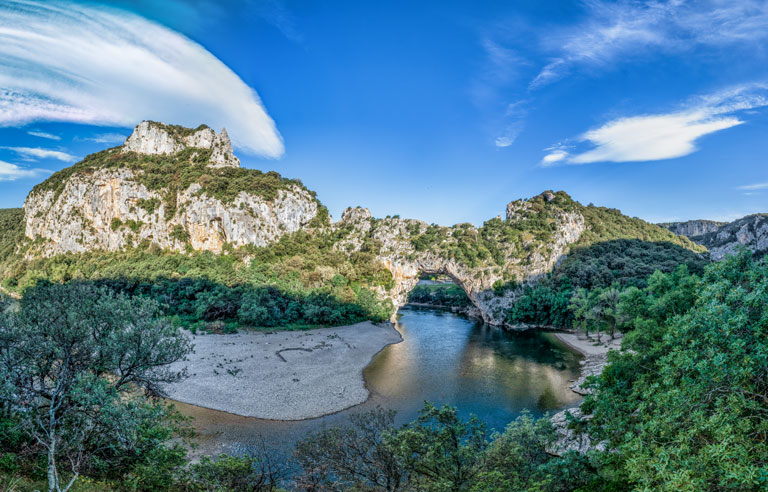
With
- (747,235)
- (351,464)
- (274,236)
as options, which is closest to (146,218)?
(274,236)

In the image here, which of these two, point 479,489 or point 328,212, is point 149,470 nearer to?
point 479,489

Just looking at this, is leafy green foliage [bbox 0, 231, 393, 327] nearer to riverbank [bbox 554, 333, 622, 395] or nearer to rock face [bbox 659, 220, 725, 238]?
riverbank [bbox 554, 333, 622, 395]

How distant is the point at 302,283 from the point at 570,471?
164 feet

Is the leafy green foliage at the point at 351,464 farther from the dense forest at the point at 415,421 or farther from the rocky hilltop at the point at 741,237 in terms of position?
the rocky hilltop at the point at 741,237

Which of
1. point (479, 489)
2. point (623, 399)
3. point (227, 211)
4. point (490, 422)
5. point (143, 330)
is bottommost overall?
point (490, 422)

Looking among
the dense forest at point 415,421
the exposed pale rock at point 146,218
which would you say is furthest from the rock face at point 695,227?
the dense forest at point 415,421

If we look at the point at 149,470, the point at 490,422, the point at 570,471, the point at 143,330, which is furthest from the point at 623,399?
the point at 143,330

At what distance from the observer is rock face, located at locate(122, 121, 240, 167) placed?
285ft

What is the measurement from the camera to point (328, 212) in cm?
8781

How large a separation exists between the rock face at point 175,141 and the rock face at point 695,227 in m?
143

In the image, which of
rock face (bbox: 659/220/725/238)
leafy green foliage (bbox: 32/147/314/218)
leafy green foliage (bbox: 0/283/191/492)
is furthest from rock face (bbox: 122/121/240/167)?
rock face (bbox: 659/220/725/238)

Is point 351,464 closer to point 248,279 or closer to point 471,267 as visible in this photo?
point 248,279

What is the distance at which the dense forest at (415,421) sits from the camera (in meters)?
5.34

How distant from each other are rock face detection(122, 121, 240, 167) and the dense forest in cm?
8557
